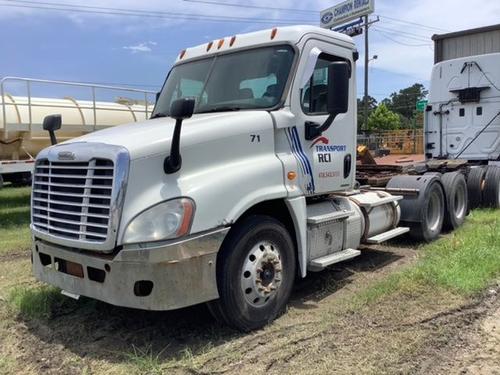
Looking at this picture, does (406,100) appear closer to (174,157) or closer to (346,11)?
(346,11)

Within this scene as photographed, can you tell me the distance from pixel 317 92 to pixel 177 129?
1.86 metres

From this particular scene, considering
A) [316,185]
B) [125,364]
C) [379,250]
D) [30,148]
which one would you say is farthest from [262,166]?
[30,148]

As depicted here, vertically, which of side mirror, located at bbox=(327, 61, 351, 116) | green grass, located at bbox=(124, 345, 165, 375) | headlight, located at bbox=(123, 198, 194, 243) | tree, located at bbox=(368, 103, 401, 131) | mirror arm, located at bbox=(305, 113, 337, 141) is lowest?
green grass, located at bbox=(124, 345, 165, 375)

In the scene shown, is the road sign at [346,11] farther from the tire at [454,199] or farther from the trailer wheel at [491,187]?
the tire at [454,199]

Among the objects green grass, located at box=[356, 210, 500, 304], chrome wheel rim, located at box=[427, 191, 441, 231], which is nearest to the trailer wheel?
chrome wheel rim, located at box=[427, 191, 441, 231]

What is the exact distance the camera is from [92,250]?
3951mm

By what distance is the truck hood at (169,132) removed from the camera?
394 cm

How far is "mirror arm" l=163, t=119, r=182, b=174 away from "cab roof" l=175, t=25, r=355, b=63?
168cm

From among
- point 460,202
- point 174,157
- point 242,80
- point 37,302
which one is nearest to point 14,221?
point 37,302

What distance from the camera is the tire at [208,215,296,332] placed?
13.6ft

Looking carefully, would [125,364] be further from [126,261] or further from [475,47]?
[475,47]

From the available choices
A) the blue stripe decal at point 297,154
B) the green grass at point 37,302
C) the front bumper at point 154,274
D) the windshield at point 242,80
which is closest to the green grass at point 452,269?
the blue stripe decal at point 297,154

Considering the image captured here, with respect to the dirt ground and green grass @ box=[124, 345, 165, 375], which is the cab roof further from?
green grass @ box=[124, 345, 165, 375]

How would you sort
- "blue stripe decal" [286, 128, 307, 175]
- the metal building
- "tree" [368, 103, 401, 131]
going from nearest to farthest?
1. "blue stripe decal" [286, 128, 307, 175]
2. the metal building
3. "tree" [368, 103, 401, 131]
